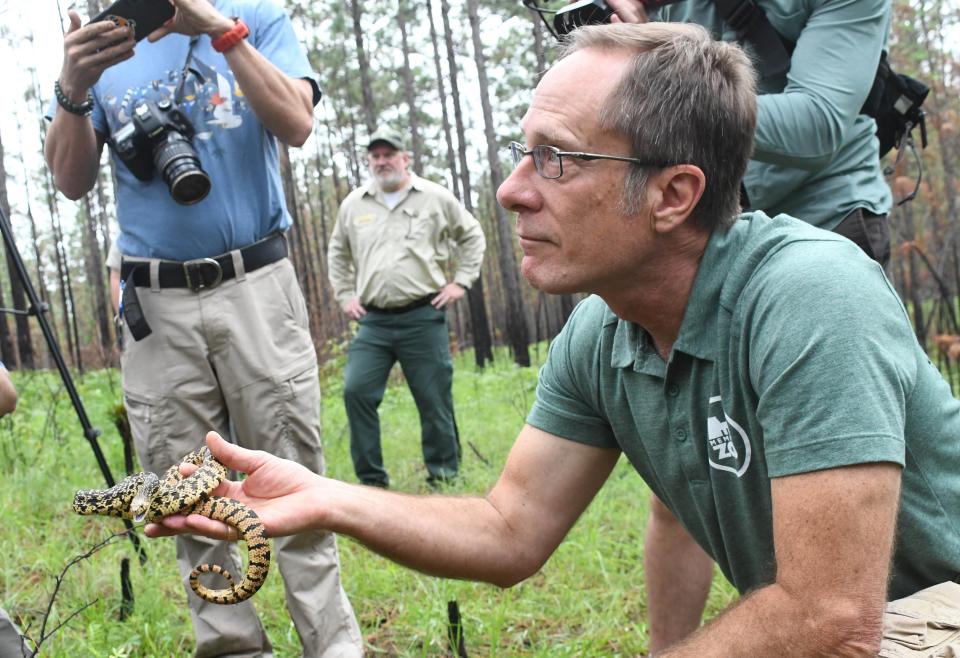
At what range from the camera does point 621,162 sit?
2.12 m

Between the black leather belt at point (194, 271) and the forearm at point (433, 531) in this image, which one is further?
the black leather belt at point (194, 271)

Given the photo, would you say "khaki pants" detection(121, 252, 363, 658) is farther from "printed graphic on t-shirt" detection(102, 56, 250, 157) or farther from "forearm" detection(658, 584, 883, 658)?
"forearm" detection(658, 584, 883, 658)

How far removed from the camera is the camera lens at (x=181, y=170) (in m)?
3.36

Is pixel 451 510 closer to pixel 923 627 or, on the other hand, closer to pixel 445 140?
pixel 923 627

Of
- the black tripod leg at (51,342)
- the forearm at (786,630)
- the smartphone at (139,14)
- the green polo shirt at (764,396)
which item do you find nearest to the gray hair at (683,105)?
the green polo shirt at (764,396)

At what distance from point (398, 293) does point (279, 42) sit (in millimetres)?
3309

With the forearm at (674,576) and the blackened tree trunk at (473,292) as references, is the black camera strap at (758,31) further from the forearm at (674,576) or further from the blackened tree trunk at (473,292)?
the blackened tree trunk at (473,292)

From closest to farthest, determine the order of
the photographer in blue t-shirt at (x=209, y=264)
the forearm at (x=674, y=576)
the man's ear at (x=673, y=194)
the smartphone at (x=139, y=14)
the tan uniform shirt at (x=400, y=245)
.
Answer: the man's ear at (x=673, y=194), the forearm at (x=674, y=576), the smartphone at (x=139, y=14), the photographer in blue t-shirt at (x=209, y=264), the tan uniform shirt at (x=400, y=245)

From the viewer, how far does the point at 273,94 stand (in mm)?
3490

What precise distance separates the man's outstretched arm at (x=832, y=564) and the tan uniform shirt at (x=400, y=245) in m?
5.45

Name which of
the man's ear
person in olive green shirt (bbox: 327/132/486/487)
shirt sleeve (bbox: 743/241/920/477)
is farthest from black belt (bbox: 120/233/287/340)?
person in olive green shirt (bbox: 327/132/486/487)

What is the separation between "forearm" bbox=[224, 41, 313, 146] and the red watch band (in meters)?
0.02

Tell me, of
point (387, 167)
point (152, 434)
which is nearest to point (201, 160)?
point (152, 434)

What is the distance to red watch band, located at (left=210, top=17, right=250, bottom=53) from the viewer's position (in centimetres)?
334
